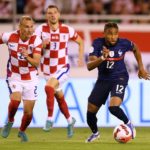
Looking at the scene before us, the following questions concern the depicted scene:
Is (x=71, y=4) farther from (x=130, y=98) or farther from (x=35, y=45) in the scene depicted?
(x=35, y=45)

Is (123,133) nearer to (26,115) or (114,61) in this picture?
(114,61)

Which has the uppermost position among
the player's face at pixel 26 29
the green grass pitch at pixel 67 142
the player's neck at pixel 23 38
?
the player's face at pixel 26 29

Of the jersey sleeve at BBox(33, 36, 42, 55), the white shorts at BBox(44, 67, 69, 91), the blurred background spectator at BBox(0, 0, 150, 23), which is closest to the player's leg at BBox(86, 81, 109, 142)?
the jersey sleeve at BBox(33, 36, 42, 55)

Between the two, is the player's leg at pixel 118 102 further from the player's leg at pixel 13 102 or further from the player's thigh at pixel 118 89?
the player's leg at pixel 13 102

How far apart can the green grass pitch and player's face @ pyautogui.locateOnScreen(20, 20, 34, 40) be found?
1689 mm

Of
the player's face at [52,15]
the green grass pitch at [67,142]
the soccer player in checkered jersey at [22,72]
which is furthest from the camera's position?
the player's face at [52,15]

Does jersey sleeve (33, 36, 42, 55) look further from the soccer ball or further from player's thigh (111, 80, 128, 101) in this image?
the soccer ball

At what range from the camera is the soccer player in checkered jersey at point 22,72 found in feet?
48.0

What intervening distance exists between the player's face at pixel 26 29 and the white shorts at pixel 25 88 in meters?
0.74

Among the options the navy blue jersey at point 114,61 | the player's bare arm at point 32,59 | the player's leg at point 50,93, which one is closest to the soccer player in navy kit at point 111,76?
the navy blue jersey at point 114,61

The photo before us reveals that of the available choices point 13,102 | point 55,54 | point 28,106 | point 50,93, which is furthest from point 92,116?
point 55,54

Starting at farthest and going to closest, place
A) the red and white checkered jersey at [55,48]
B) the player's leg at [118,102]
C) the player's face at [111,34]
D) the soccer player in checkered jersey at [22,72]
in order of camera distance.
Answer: the red and white checkered jersey at [55,48], the soccer player in checkered jersey at [22,72], the player's leg at [118,102], the player's face at [111,34]

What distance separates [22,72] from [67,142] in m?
1.34

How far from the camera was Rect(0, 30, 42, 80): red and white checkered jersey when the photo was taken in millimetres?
14734
